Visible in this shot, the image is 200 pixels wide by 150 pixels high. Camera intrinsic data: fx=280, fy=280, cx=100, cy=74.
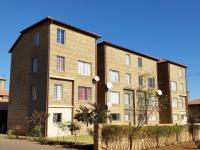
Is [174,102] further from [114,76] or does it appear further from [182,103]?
[114,76]

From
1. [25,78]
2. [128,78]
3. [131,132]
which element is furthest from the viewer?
[128,78]

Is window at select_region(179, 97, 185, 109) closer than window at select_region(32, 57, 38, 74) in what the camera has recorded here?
No

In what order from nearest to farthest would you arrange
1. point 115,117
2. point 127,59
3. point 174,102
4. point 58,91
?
point 58,91 < point 115,117 < point 127,59 < point 174,102

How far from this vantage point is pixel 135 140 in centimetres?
1858

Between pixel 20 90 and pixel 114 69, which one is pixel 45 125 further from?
pixel 114 69

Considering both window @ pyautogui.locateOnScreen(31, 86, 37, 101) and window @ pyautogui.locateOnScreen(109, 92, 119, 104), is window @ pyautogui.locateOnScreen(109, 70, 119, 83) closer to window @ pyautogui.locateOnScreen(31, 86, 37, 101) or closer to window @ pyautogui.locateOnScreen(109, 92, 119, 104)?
window @ pyautogui.locateOnScreen(109, 92, 119, 104)

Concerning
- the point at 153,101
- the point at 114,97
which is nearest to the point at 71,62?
the point at 114,97

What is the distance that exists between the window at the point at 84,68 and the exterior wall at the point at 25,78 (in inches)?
196

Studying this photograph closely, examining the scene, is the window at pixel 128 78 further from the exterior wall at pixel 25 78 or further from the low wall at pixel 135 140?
the low wall at pixel 135 140

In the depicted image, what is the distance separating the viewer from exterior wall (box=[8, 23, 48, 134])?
32.5m

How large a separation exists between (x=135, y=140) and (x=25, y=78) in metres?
20.9

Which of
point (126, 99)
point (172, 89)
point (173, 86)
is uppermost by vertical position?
point (173, 86)

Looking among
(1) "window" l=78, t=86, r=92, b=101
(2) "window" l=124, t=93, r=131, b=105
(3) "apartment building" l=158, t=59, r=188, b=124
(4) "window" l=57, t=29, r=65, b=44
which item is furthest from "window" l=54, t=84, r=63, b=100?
(3) "apartment building" l=158, t=59, r=188, b=124

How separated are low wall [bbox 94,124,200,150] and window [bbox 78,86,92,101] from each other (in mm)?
14301
